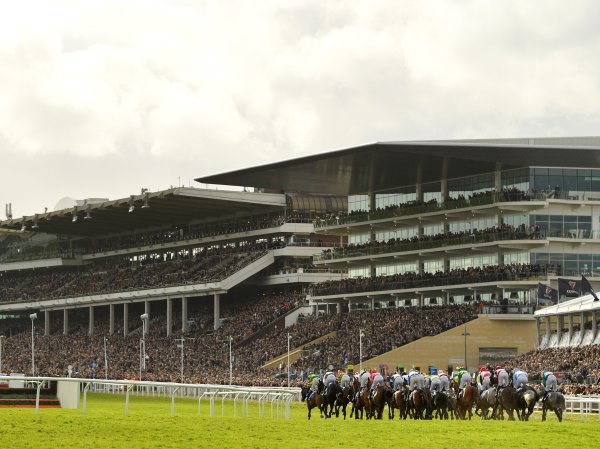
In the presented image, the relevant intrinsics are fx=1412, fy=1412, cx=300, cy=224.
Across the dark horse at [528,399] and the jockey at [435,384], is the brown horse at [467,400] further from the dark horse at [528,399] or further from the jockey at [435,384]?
the dark horse at [528,399]

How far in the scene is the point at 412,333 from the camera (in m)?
66.4

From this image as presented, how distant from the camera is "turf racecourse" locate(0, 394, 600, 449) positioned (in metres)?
22.1

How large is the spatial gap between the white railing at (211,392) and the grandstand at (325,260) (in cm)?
799

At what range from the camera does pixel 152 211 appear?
9269cm

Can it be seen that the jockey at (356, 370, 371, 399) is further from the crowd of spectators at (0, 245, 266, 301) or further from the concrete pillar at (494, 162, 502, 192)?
the crowd of spectators at (0, 245, 266, 301)

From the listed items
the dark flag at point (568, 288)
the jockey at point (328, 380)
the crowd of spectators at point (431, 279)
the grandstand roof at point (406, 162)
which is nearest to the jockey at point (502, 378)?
the jockey at point (328, 380)

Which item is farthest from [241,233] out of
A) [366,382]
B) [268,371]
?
[366,382]

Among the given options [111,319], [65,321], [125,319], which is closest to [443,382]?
[125,319]

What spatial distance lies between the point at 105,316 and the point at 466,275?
42.1 m

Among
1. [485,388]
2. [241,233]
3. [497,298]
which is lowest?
[485,388]

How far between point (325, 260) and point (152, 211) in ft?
50.2

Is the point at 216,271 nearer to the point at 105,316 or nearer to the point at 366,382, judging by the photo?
the point at 105,316

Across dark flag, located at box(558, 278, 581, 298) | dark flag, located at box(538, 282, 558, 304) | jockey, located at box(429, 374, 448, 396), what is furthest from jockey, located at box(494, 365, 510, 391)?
dark flag, located at box(538, 282, 558, 304)

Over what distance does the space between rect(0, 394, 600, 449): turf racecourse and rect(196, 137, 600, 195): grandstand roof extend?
35.3 metres
